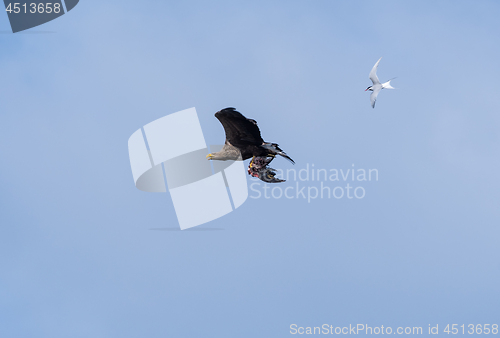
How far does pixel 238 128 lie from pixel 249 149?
1918 millimetres

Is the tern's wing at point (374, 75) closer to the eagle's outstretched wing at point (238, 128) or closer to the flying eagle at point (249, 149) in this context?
the flying eagle at point (249, 149)

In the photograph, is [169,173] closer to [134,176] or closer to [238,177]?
[134,176]

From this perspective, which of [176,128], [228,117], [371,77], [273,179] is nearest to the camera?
[228,117]

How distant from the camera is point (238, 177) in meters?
33.5

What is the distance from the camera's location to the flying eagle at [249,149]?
28.8m

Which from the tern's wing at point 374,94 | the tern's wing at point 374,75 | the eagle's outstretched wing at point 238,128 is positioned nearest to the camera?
the eagle's outstretched wing at point 238,128

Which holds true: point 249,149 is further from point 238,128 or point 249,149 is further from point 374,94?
point 374,94

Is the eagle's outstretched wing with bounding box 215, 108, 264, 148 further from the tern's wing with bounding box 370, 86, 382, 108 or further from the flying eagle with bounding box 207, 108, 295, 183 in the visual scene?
the tern's wing with bounding box 370, 86, 382, 108

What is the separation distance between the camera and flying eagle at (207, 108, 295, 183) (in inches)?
1134

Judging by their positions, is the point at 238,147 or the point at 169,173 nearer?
the point at 238,147

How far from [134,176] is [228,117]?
332 inches

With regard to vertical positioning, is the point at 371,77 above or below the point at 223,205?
above

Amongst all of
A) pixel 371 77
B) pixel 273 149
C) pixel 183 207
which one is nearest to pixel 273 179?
pixel 273 149

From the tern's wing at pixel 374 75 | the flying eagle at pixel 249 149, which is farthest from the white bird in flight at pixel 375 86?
the flying eagle at pixel 249 149
